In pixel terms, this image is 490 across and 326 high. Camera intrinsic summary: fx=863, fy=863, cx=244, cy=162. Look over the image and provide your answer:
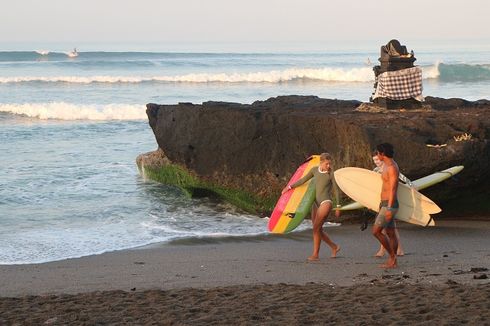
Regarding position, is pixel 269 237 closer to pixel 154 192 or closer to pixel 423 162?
pixel 423 162

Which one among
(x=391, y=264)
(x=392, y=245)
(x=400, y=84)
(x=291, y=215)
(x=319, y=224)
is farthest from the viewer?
(x=400, y=84)

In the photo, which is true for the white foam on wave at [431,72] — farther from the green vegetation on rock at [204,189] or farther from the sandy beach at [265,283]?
the sandy beach at [265,283]

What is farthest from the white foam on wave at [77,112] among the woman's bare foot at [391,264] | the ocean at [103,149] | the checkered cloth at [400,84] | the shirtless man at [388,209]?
the woman's bare foot at [391,264]

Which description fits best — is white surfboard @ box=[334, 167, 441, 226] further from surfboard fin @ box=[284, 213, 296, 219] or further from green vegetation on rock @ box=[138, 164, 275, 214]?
green vegetation on rock @ box=[138, 164, 275, 214]

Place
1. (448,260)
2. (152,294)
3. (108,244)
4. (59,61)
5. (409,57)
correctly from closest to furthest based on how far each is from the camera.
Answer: (152,294) → (448,260) → (108,244) → (409,57) → (59,61)

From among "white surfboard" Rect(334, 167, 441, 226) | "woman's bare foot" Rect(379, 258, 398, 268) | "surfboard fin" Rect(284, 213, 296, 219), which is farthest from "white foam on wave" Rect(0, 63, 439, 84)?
"woman's bare foot" Rect(379, 258, 398, 268)

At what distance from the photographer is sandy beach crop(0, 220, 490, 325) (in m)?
6.55

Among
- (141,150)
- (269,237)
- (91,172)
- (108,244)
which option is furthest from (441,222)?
(141,150)

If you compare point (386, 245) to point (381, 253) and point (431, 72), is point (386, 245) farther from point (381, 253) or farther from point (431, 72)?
point (431, 72)

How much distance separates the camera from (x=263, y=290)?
24.8 feet

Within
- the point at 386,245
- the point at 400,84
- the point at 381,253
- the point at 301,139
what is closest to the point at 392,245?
the point at 386,245

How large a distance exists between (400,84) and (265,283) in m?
6.10

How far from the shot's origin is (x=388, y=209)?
8781 mm

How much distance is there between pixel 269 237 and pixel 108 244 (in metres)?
2.03
